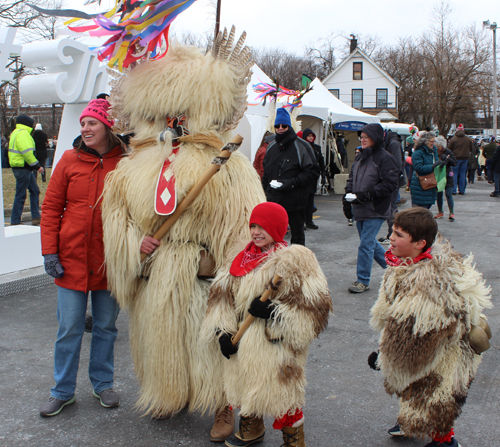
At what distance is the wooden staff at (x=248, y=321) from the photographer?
7.32 feet

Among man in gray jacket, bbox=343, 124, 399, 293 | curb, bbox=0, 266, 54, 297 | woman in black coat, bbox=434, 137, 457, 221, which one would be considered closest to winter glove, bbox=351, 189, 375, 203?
man in gray jacket, bbox=343, 124, 399, 293

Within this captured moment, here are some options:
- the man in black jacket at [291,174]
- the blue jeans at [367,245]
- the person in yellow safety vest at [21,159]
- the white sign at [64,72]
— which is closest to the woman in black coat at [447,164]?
the man in black jacket at [291,174]

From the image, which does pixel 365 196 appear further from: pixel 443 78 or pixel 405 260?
pixel 443 78

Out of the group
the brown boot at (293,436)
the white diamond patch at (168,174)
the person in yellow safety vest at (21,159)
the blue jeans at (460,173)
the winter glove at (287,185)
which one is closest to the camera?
the brown boot at (293,436)

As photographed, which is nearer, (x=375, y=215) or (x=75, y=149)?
(x=75, y=149)

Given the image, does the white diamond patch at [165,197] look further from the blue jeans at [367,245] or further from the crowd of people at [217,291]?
the blue jeans at [367,245]

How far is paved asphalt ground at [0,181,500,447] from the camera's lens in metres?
2.66

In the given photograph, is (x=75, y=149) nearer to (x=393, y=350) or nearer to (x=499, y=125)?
(x=393, y=350)

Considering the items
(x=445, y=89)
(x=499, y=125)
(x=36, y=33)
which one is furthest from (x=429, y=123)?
(x=36, y=33)

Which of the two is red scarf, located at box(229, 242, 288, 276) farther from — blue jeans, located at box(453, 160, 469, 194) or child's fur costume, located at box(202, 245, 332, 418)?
blue jeans, located at box(453, 160, 469, 194)

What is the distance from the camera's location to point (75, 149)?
2877 millimetres

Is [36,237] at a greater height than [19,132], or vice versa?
[19,132]

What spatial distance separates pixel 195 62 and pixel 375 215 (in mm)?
3027

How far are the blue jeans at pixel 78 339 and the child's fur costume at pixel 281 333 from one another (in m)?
0.96
